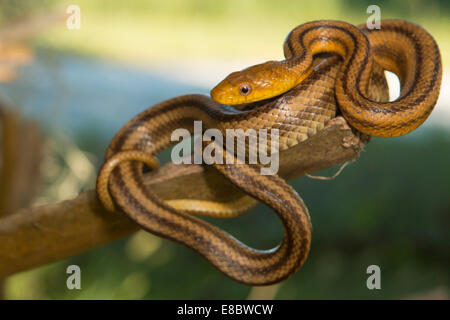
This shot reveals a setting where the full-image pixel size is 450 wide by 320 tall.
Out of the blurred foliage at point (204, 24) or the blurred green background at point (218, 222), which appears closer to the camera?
the blurred foliage at point (204, 24)

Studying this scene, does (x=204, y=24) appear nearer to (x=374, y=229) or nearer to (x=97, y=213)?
(x=97, y=213)

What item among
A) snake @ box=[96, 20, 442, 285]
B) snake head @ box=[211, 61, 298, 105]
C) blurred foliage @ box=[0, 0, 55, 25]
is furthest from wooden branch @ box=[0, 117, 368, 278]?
blurred foliage @ box=[0, 0, 55, 25]

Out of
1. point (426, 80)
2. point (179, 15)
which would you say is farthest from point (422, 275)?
point (179, 15)

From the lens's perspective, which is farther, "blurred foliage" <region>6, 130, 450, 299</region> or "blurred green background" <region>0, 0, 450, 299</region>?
"blurred foliage" <region>6, 130, 450, 299</region>

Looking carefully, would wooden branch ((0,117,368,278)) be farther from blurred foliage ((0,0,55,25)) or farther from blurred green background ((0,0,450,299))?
blurred foliage ((0,0,55,25))

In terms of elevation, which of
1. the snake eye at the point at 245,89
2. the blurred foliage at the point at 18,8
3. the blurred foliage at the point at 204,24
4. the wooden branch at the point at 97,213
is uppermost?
the blurred foliage at the point at 18,8

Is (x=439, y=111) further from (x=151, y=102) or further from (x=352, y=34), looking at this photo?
(x=151, y=102)

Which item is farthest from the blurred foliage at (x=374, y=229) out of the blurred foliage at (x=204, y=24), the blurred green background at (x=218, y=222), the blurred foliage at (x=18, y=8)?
the blurred foliage at (x=18, y=8)

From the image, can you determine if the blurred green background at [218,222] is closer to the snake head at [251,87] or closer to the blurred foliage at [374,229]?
the blurred foliage at [374,229]
